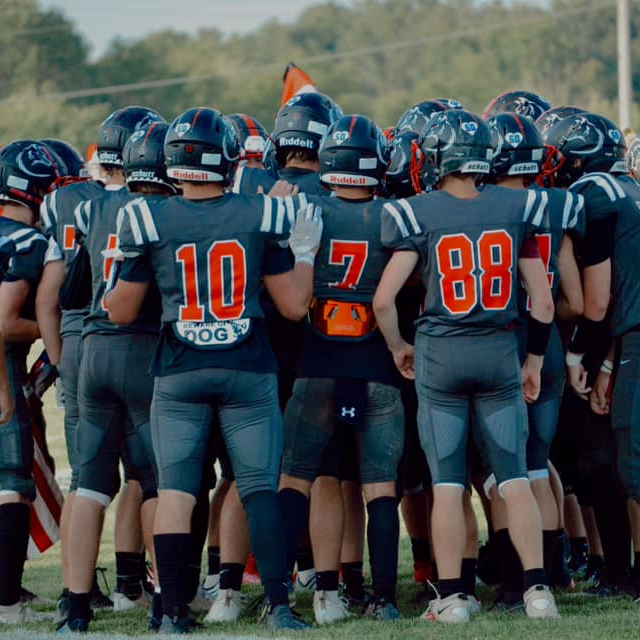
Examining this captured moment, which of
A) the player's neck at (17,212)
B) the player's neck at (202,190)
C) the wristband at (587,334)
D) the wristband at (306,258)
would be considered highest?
the player's neck at (202,190)

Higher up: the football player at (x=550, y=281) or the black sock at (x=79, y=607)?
the football player at (x=550, y=281)

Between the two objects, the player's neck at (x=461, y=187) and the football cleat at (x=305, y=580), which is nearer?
the player's neck at (x=461, y=187)

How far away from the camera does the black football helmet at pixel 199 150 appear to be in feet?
19.2

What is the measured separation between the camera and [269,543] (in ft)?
19.0

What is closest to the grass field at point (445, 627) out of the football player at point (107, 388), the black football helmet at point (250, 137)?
the football player at point (107, 388)

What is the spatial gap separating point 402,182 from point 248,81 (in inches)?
2364

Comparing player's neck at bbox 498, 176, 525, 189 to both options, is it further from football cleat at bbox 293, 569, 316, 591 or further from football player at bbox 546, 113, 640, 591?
football cleat at bbox 293, 569, 316, 591

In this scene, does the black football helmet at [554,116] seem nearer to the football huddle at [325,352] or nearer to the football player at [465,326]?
the football huddle at [325,352]

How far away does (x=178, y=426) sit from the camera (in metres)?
5.79

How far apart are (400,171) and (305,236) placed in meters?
1.05

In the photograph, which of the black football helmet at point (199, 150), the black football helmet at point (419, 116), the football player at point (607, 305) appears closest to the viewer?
the black football helmet at point (199, 150)

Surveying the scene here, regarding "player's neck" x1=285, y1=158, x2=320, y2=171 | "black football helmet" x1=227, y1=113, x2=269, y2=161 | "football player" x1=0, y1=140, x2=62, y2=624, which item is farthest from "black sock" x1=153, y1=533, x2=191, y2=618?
"black football helmet" x1=227, y1=113, x2=269, y2=161

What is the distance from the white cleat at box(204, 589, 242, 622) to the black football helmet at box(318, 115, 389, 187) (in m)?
1.79

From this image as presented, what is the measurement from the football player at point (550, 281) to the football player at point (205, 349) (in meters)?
1.11
